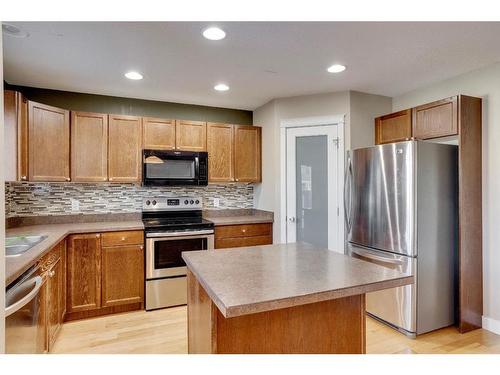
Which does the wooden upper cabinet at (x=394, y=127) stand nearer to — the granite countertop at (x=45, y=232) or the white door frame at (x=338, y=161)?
the white door frame at (x=338, y=161)

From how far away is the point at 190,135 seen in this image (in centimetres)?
370

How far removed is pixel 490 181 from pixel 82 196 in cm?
412

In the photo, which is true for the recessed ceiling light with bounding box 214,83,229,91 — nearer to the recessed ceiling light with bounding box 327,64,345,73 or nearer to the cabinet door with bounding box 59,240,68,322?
the recessed ceiling light with bounding box 327,64,345,73

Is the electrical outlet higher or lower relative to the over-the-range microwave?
lower

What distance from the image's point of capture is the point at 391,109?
366 centimetres

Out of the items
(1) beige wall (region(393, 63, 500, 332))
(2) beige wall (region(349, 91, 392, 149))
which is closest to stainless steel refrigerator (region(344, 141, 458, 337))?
(1) beige wall (region(393, 63, 500, 332))

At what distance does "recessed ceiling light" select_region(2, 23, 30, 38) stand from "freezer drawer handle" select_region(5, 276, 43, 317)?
1.61 m

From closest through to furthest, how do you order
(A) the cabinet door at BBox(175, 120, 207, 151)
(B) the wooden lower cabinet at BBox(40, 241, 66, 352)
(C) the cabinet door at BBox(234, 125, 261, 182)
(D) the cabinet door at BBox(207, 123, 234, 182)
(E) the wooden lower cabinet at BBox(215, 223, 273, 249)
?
(B) the wooden lower cabinet at BBox(40, 241, 66, 352) < (E) the wooden lower cabinet at BBox(215, 223, 273, 249) < (A) the cabinet door at BBox(175, 120, 207, 151) < (D) the cabinet door at BBox(207, 123, 234, 182) < (C) the cabinet door at BBox(234, 125, 261, 182)

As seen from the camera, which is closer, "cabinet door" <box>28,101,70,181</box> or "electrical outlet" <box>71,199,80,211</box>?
"cabinet door" <box>28,101,70,181</box>

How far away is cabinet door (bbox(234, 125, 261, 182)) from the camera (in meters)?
3.92

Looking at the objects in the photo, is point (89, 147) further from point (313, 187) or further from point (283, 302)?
point (283, 302)

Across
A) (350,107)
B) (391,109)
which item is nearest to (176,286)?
(350,107)

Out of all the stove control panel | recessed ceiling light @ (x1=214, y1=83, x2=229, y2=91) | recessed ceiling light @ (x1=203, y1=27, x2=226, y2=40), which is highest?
recessed ceiling light @ (x1=214, y1=83, x2=229, y2=91)

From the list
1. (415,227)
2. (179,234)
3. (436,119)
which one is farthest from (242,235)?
(436,119)
